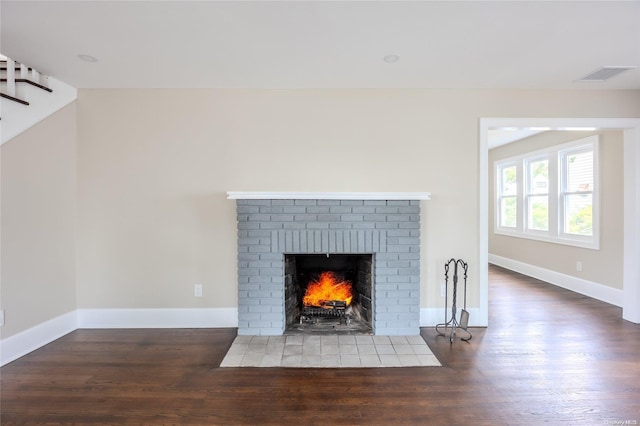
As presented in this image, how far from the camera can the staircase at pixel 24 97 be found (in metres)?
2.34

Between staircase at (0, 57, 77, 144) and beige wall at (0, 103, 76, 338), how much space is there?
2.7 inches

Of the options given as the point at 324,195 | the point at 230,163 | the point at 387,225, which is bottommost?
the point at 387,225

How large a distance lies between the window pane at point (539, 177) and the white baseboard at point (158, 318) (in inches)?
202

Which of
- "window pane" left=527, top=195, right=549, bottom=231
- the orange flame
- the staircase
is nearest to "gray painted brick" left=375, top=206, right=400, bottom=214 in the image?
the orange flame

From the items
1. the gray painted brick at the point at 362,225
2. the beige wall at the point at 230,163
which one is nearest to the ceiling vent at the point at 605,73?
the beige wall at the point at 230,163

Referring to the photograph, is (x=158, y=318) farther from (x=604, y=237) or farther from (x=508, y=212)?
(x=508, y=212)

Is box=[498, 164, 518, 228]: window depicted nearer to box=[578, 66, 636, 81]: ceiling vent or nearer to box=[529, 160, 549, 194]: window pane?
box=[529, 160, 549, 194]: window pane

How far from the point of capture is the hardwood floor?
1.74m

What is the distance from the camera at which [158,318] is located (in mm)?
3010

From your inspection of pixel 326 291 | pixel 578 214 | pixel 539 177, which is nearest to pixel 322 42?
pixel 326 291

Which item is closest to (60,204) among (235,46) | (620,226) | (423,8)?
(235,46)

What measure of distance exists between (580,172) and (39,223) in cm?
631

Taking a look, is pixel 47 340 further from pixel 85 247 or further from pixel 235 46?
pixel 235 46

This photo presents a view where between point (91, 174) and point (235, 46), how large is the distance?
6.42 feet
